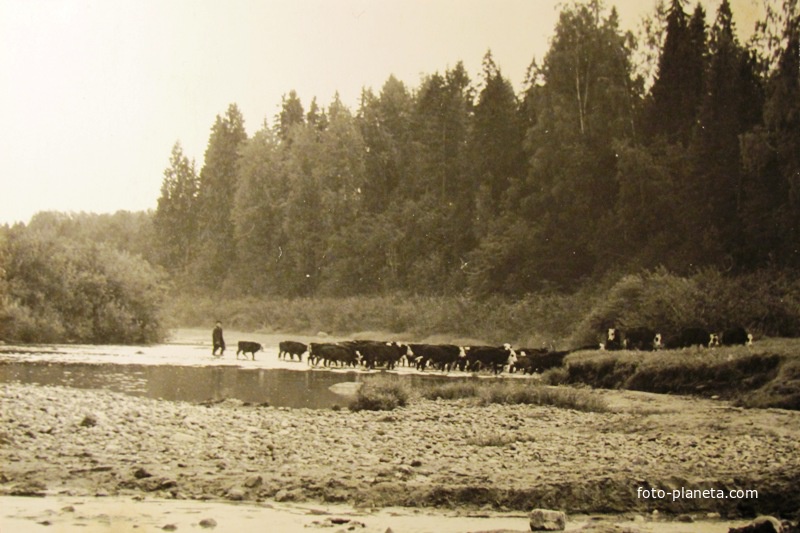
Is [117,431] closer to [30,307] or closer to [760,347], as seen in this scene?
[760,347]

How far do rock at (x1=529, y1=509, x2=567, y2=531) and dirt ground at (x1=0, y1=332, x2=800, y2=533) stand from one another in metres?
0.16

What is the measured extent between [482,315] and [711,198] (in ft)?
33.8

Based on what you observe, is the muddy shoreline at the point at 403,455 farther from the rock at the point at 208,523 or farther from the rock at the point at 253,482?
the rock at the point at 208,523

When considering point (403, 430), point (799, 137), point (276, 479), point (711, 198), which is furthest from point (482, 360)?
point (276, 479)

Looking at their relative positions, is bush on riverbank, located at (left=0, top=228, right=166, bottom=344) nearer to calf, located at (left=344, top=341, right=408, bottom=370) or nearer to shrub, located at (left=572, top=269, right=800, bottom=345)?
calf, located at (left=344, top=341, right=408, bottom=370)

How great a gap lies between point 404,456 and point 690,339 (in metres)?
14.3

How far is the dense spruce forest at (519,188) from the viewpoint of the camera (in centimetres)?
2333

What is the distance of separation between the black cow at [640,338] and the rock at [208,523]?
17.7 m

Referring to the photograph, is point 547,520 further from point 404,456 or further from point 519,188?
point 519,188

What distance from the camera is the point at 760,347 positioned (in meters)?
16.2

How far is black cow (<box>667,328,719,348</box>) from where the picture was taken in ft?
68.9

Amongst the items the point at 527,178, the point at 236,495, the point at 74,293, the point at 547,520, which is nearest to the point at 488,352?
the point at 527,178

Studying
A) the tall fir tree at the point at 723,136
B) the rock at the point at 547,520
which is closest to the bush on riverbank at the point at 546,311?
the tall fir tree at the point at 723,136

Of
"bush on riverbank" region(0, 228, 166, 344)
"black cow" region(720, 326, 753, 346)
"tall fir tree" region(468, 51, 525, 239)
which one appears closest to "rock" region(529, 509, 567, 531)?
"black cow" region(720, 326, 753, 346)
